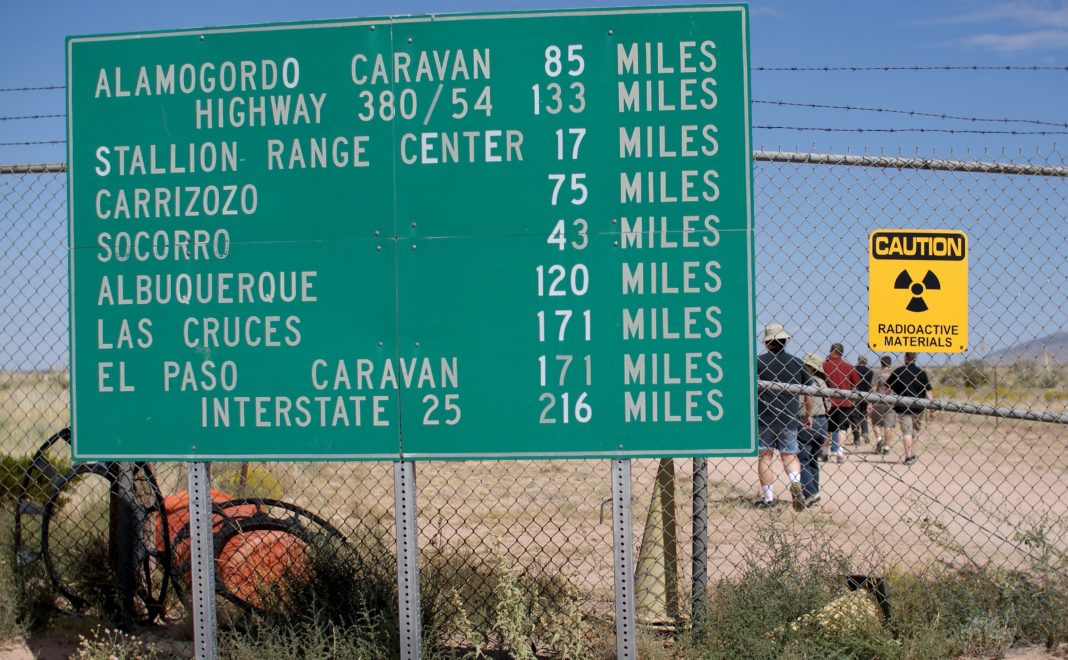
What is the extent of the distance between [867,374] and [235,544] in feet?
31.7

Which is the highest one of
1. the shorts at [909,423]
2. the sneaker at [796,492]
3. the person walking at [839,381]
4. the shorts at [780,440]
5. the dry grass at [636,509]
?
the person walking at [839,381]

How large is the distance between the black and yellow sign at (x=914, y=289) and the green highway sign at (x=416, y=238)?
3.66ft

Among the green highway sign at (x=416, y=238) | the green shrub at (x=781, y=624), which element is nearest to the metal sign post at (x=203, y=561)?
the green highway sign at (x=416, y=238)

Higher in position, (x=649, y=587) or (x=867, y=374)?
A: (x=867, y=374)

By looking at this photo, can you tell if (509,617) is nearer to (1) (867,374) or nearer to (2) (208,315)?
(2) (208,315)

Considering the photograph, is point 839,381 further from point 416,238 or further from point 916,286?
point 416,238

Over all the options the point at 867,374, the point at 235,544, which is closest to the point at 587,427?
the point at 235,544

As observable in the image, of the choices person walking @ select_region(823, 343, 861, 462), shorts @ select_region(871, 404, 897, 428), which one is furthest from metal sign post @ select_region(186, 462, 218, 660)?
shorts @ select_region(871, 404, 897, 428)

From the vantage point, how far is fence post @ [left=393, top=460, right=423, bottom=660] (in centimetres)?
423

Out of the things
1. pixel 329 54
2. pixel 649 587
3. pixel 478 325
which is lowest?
pixel 649 587

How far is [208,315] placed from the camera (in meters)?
4.27

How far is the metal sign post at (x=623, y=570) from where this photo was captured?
414cm

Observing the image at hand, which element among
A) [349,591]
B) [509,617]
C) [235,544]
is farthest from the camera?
[235,544]

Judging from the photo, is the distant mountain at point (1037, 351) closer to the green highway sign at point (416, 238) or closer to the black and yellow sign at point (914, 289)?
the black and yellow sign at point (914, 289)
